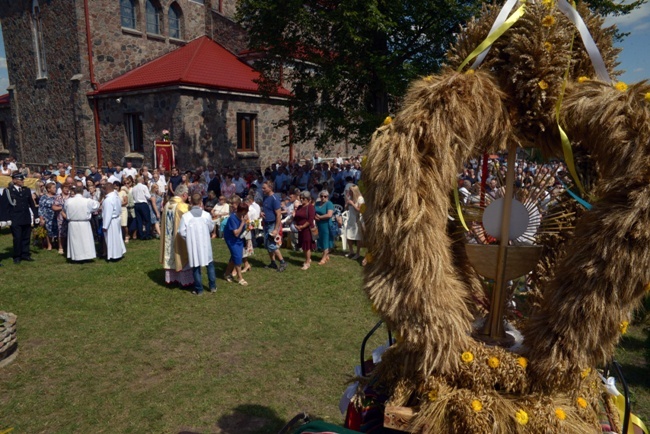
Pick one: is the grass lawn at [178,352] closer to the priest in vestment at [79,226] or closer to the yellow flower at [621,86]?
the priest in vestment at [79,226]

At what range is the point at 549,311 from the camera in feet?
8.60

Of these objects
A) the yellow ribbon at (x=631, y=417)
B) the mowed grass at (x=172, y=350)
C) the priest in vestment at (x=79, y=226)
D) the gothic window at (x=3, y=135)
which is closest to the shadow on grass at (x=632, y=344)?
the mowed grass at (x=172, y=350)

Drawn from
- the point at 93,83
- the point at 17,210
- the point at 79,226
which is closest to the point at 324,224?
the point at 79,226

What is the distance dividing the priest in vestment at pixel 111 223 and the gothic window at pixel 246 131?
11.1 m

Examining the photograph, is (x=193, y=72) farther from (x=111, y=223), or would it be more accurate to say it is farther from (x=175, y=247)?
(x=175, y=247)

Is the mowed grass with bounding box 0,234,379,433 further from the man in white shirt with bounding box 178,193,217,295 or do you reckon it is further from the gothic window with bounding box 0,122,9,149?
the gothic window with bounding box 0,122,9,149

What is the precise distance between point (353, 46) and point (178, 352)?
33.0 ft

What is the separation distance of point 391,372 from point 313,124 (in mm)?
13462

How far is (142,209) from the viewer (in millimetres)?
13219

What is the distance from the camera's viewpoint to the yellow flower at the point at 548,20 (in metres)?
2.62

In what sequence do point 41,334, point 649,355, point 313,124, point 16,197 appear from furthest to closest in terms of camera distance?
point 313,124 → point 16,197 → point 41,334 → point 649,355

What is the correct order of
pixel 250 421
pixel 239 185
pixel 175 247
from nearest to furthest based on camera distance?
pixel 250 421
pixel 175 247
pixel 239 185

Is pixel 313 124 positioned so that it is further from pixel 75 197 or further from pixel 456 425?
pixel 456 425


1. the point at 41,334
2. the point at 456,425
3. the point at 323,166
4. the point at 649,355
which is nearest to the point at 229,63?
the point at 323,166
